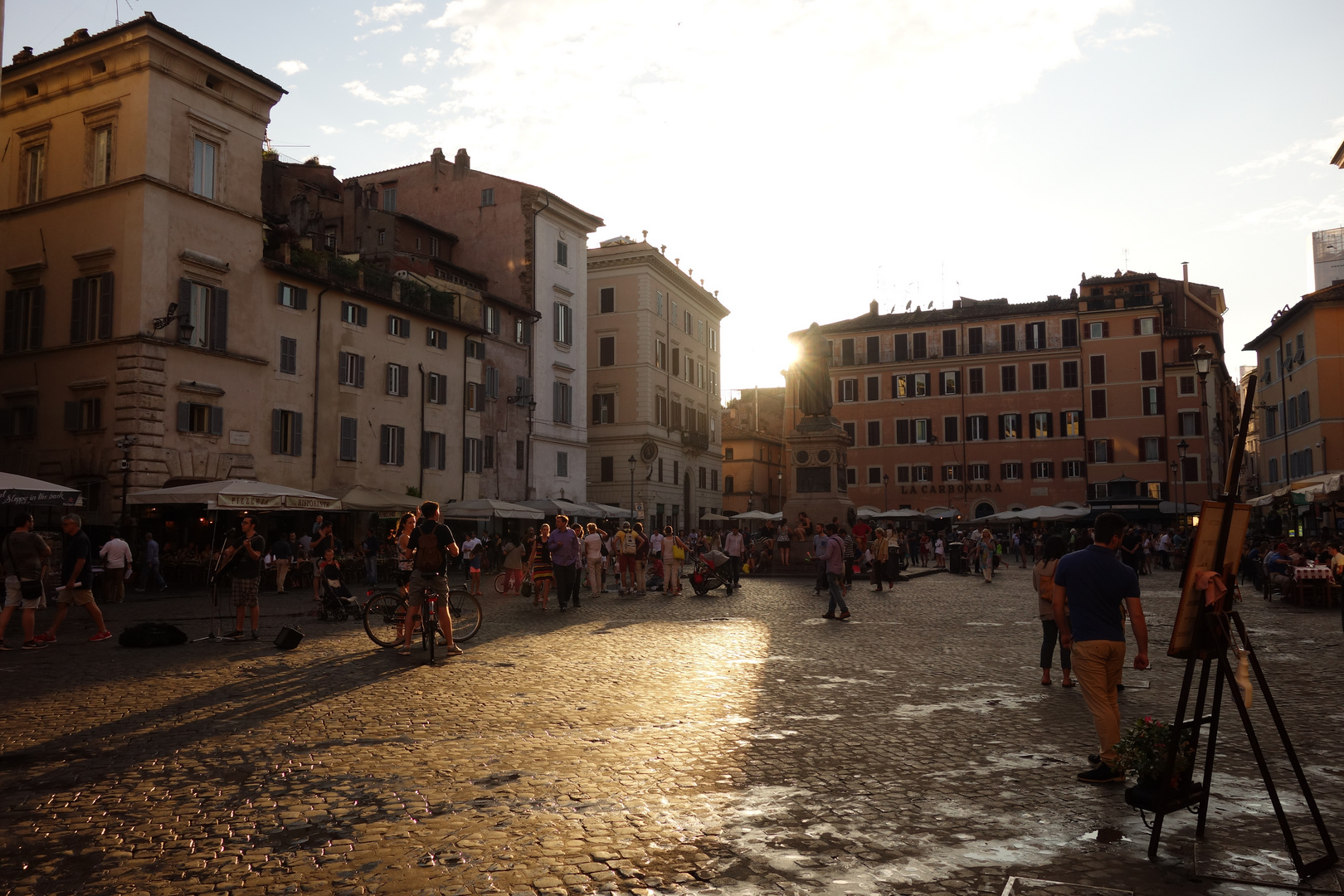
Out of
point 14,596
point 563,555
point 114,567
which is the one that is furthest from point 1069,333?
point 14,596

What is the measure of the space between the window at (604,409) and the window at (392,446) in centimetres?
2138

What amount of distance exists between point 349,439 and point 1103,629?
32412 mm

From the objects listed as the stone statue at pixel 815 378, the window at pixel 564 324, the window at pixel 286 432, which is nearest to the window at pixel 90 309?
the window at pixel 286 432

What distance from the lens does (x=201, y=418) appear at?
29.7 meters

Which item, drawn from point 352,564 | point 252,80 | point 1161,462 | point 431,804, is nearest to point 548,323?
point 252,80

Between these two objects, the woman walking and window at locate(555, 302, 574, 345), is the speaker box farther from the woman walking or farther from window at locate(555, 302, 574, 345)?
window at locate(555, 302, 574, 345)

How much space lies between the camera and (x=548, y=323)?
49.8 m

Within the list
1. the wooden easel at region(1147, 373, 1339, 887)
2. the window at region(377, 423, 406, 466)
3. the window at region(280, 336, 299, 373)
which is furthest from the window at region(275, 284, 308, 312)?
the wooden easel at region(1147, 373, 1339, 887)

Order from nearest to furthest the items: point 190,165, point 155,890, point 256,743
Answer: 1. point 155,890
2. point 256,743
3. point 190,165

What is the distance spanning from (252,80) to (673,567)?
20.3 m

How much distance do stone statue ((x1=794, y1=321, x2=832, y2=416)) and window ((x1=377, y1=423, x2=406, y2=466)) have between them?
14.8m

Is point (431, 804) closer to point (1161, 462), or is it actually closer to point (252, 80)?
point (252, 80)

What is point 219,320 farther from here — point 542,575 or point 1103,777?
point 1103,777

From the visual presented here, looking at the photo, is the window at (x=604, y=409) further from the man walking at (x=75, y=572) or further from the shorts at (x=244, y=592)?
the man walking at (x=75, y=572)
